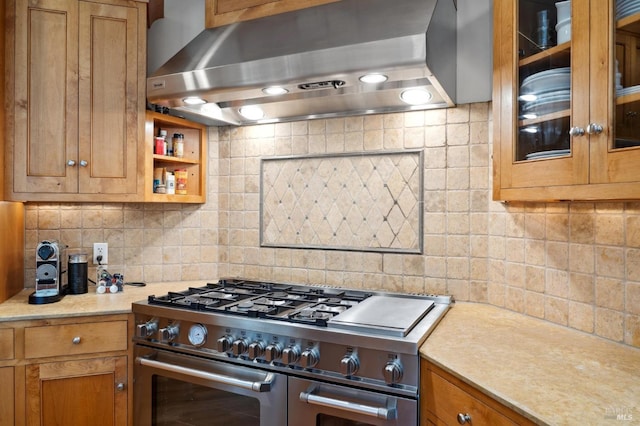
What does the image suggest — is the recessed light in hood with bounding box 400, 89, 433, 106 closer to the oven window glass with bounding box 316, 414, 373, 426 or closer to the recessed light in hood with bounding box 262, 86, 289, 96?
the recessed light in hood with bounding box 262, 86, 289, 96

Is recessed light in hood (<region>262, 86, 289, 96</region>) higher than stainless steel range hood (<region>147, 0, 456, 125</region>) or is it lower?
lower

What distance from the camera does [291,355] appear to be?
1611mm

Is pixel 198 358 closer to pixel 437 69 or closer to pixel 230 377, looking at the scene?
Answer: pixel 230 377

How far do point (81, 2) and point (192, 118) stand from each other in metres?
0.74

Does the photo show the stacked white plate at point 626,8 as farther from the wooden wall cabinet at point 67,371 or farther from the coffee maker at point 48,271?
the coffee maker at point 48,271

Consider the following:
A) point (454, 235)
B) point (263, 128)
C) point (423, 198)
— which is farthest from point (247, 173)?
point (454, 235)

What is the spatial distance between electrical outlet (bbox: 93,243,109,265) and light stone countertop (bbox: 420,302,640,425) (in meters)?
1.83

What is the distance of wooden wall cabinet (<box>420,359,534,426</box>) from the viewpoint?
110 centimetres

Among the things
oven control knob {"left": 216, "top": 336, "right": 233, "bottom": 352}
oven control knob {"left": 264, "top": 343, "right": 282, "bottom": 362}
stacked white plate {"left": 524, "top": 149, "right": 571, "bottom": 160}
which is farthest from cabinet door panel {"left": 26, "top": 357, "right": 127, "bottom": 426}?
stacked white plate {"left": 524, "top": 149, "right": 571, "bottom": 160}

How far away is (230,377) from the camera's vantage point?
1.73m

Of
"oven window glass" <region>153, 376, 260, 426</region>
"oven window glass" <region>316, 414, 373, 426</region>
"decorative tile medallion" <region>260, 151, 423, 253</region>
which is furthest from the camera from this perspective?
"decorative tile medallion" <region>260, 151, 423, 253</region>

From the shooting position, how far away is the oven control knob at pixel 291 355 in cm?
161

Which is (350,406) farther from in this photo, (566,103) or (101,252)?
(101,252)

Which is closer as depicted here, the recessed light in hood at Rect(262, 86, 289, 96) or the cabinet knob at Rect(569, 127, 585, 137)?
the cabinet knob at Rect(569, 127, 585, 137)
